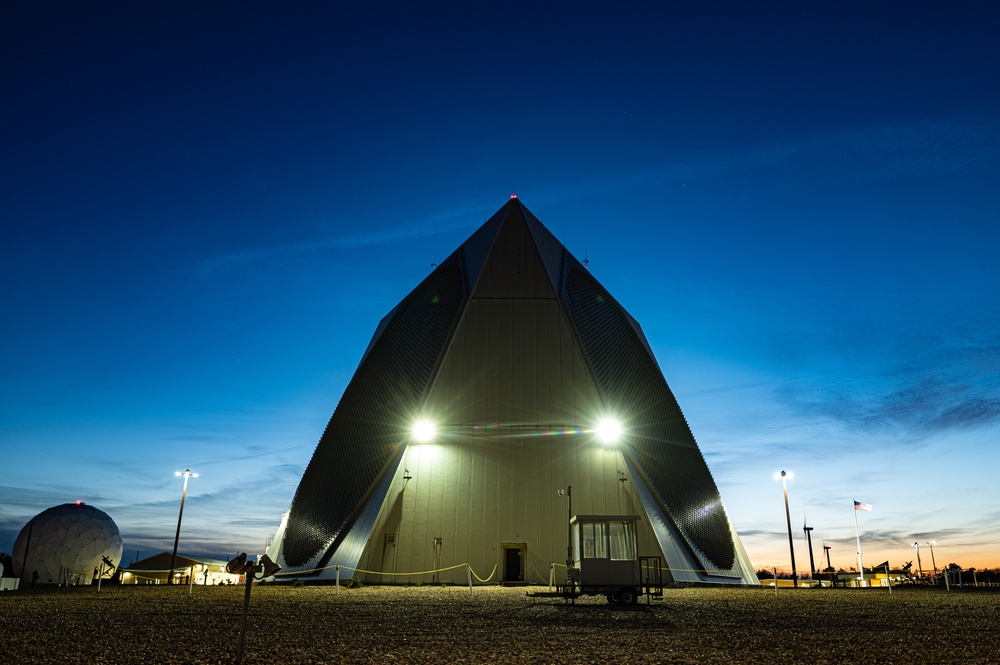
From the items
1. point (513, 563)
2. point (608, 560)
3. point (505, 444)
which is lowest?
point (513, 563)

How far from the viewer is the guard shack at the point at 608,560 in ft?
59.0

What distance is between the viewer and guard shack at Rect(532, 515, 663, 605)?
18.0m

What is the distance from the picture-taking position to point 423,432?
99.1 ft

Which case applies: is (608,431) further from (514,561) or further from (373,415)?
(373,415)

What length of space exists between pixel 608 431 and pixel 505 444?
4776 mm

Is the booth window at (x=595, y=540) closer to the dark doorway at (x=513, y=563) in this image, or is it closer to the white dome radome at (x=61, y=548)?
the dark doorway at (x=513, y=563)

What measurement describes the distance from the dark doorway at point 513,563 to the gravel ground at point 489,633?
1152cm

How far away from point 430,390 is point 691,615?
730 inches

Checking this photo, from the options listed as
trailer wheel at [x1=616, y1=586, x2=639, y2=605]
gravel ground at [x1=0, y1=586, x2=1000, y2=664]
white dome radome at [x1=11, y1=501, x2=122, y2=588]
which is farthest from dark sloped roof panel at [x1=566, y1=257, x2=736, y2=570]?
white dome radome at [x1=11, y1=501, x2=122, y2=588]

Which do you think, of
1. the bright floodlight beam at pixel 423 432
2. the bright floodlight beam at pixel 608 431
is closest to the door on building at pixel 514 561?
the bright floodlight beam at pixel 423 432

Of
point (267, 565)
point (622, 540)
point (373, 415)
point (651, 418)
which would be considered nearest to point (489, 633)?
point (267, 565)

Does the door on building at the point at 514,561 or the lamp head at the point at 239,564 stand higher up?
the lamp head at the point at 239,564

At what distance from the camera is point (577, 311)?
3219cm

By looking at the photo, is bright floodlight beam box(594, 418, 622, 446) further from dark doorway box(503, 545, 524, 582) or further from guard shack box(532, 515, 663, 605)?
guard shack box(532, 515, 663, 605)
